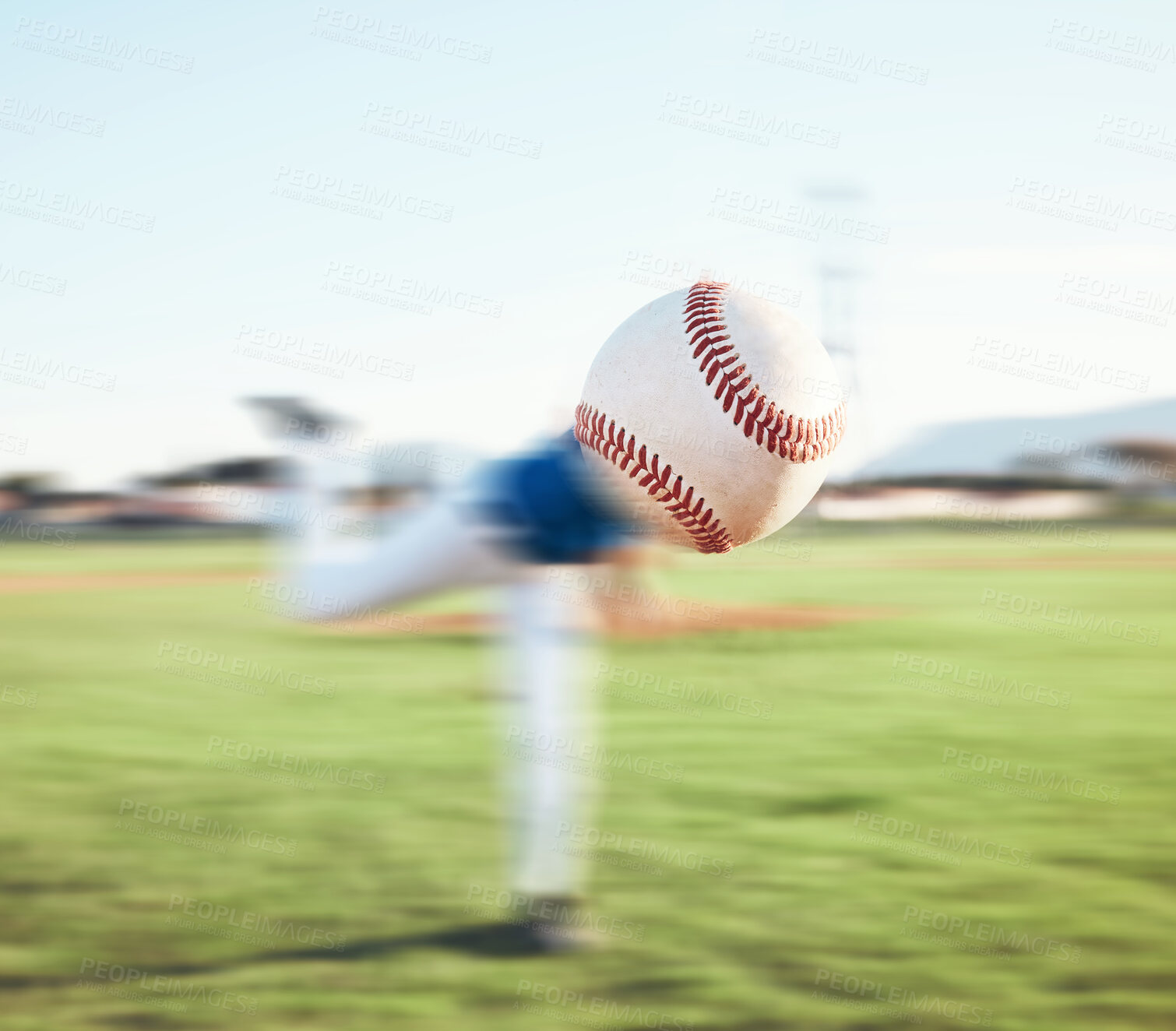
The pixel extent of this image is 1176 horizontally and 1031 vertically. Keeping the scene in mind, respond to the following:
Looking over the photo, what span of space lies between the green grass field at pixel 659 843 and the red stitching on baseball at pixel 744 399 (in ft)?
4.71

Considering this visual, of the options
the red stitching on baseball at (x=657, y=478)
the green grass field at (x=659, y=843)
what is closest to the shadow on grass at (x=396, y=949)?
the green grass field at (x=659, y=843)

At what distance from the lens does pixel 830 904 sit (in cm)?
351

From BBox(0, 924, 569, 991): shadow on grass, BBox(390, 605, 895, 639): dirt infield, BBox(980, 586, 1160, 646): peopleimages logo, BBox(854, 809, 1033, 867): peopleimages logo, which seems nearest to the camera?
BBox(0, 924, 569, 991): shadow on grass

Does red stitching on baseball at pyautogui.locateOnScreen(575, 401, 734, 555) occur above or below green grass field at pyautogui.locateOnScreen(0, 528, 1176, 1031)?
above

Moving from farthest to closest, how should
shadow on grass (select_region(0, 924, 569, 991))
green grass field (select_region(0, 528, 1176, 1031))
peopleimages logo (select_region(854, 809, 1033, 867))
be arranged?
peopleimages logo (select_region(854, 809, 1033, 867)) < shadow on grass (select_region(0, 924, 569, 991)) < green grass field (select_region(0, 528, 1176, 1031))

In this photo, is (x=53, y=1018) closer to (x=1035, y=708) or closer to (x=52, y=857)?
(x=52, y=857)

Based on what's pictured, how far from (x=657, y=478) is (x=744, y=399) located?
285 millimetres

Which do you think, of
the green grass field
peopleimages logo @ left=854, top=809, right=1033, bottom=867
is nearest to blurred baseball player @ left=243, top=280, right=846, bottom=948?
the green grass field

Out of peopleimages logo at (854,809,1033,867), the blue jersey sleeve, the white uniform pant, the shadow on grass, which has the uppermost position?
the blue jersey sleeve

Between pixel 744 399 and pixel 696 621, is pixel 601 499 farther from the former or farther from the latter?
pixel 696 621

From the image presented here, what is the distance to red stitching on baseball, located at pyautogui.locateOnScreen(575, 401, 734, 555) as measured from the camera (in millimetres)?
2619

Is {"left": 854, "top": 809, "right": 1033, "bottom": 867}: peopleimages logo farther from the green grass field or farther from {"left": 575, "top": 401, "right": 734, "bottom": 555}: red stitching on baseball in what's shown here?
{"left": 575, "top": 401, "right": 734, "bottom": 555}: red stitching on baseball

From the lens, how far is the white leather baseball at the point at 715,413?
2.56 metres

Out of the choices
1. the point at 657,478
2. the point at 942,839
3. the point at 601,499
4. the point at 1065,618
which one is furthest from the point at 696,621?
the point at 657,478
